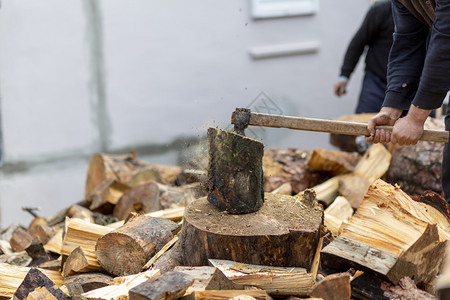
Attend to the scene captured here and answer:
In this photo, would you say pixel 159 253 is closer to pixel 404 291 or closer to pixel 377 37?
pixel 404 291

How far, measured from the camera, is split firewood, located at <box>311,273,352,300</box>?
192 cm

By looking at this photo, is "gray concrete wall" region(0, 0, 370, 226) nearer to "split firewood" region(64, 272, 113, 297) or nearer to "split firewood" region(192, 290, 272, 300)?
"split firewood" region(64, 272, 113, 297)

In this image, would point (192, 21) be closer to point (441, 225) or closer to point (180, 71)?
point (180, 71)

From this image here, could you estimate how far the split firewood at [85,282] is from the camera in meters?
2.39

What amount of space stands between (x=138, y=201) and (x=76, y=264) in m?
A: 1.24

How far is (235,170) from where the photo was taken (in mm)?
2361

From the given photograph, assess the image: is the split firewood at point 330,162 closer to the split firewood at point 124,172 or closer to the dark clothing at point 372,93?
the dark clothing at point 372,93

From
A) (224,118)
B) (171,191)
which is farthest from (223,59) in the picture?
(224,118)

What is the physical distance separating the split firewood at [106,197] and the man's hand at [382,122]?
227 cm

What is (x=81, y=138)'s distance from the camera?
5.56 meters

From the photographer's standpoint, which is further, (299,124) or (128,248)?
(299,124)

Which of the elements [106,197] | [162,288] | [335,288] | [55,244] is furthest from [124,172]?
[335,288]

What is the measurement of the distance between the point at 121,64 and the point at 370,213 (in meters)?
3.98

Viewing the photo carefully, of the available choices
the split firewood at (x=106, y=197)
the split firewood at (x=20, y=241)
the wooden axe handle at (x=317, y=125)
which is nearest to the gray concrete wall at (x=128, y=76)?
the split firewood at (x=106, y=197)
